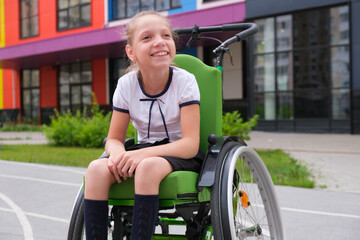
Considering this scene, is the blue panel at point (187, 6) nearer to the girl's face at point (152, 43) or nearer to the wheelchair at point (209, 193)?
the wheelchair at point (209, 193)

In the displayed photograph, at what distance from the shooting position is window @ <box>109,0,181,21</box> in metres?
21.1

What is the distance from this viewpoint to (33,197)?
4977 mm

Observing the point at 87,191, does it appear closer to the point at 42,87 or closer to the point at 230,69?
the point at 230,69

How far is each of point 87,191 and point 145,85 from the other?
2.10 feet

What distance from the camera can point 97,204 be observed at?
203cm

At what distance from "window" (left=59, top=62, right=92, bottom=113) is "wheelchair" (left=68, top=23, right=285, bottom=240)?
22.4 m

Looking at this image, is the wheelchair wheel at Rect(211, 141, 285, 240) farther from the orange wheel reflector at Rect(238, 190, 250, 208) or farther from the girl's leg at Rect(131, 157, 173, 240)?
the girl's leg at Rect(131, 157, 173, 240)

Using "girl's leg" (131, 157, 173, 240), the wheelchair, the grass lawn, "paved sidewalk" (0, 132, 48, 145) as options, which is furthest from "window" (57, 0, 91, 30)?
"girl's leg" (131, 157, 173, 240)

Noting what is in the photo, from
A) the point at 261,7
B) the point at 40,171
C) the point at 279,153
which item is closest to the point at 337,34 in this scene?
the point at 261,7

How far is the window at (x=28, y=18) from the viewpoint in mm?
26828

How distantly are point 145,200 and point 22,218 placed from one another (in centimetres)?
259

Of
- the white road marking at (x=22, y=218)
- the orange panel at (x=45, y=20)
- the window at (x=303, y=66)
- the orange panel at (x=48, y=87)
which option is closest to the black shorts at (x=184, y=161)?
the white road marking at (x=22, y=218)

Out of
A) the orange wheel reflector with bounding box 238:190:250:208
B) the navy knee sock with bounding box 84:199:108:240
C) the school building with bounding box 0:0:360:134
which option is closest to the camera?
the navy knee sock with bounding box 84:199:108:240

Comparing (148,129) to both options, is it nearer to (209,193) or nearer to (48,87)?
(209,193)
